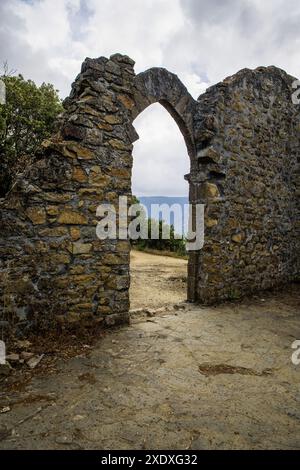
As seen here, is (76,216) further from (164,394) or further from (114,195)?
(164,394)

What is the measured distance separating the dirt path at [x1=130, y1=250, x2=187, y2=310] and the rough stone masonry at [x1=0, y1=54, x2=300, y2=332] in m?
0.72

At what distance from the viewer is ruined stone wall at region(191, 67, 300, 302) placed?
5219 mm

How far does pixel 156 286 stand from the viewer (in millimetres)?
6965

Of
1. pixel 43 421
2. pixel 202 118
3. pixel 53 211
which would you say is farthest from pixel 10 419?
pixel 202 118

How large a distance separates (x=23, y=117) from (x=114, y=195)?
4.28m

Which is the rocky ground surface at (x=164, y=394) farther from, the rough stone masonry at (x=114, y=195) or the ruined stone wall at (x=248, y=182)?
the ruined stone wall at (x=248, y=182)

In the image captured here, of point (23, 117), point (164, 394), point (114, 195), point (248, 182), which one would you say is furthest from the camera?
point (23, 117)

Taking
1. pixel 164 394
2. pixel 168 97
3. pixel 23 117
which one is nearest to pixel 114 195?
pixel 168 97

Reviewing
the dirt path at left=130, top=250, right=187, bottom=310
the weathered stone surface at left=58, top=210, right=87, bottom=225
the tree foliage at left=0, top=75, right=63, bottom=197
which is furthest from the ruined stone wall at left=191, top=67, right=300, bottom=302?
the tree foliage at left=0, top=75, right=63, bottom=197

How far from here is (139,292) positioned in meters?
6.24

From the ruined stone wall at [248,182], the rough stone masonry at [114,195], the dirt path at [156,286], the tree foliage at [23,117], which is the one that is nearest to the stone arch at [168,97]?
the rough stone masonry at [114,195]

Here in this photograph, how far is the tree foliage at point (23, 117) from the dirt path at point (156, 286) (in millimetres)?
3446

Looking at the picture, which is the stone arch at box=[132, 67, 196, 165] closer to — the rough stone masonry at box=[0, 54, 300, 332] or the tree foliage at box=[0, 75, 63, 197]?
the rough stone masonry at box=[0, 54, 300, 332]

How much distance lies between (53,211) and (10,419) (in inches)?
76.9
